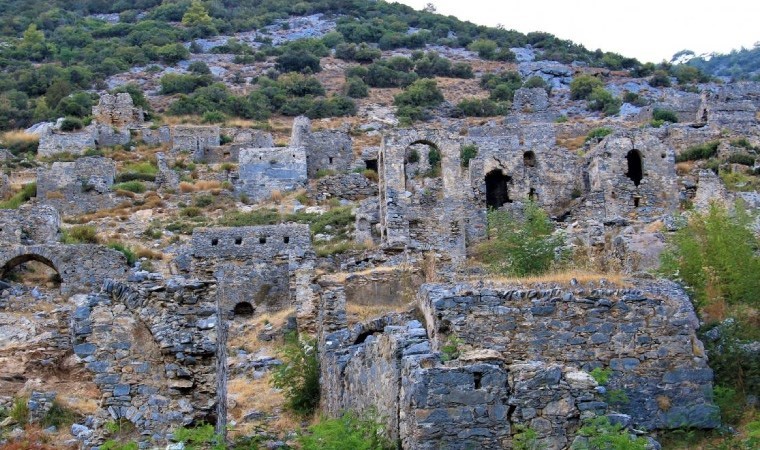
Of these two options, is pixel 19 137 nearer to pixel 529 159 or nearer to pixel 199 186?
pixel 199 186

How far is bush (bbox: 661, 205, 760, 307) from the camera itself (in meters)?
13.6

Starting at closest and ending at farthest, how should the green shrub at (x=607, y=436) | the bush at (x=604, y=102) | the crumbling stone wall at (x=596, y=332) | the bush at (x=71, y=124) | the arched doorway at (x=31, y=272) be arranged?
1. the green shrub at (x=607, y=436)
2. the crumbling stone wall at (x=596, y=332)
3. the arched doorway at (x=31, y=272)
4. the bush at (x=71, y=124)
5. the bush at (x=604, y=102)

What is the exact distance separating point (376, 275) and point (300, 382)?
4320mm

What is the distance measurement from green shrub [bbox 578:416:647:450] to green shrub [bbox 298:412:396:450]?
2186mm

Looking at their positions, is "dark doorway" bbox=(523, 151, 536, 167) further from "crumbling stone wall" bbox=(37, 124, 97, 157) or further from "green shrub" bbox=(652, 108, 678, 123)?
"crumbling stone wall" bbox=(37, 124, 97, 157)

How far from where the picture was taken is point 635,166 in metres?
30.7

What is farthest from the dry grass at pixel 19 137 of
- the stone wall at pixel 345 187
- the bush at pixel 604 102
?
the bush at pixel 604 102

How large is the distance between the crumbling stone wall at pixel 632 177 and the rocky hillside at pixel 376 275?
0.26 ft

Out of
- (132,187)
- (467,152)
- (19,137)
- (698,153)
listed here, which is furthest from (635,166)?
(19,137)

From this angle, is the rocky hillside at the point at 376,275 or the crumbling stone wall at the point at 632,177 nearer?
the rocky hillside at the point at 376,275

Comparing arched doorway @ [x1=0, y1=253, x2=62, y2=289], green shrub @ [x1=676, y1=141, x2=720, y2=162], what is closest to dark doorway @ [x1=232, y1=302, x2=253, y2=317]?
arched doorway @ [x1=0, y1=253, x2=62, y2=289]

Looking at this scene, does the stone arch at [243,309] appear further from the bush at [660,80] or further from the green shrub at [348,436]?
the bush at [660,80]

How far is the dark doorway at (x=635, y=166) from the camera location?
3005 cm

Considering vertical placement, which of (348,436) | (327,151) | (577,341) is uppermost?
(327,151)
